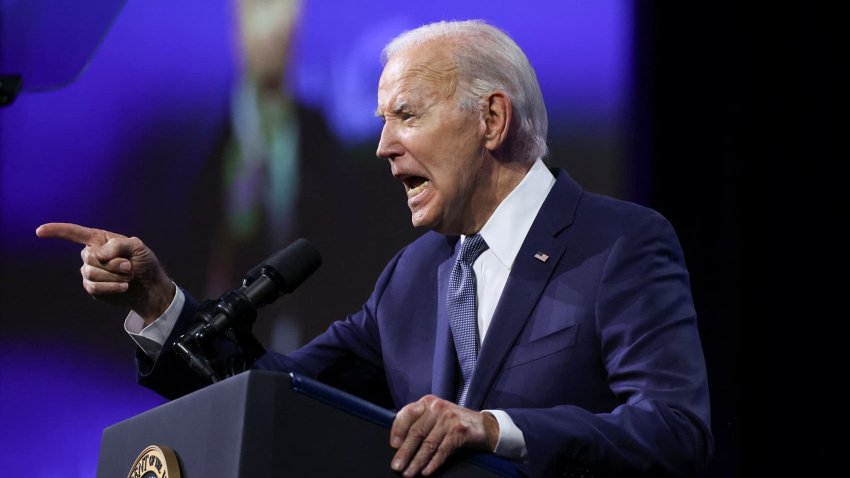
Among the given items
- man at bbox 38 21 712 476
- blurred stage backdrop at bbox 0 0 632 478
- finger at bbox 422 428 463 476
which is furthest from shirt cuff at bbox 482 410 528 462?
blurred stage backdrop at bbox 0 0 632 478

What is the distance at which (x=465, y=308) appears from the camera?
200 centimetres

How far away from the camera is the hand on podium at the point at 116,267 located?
178cm

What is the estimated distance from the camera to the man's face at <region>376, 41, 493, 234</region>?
2.12 metres

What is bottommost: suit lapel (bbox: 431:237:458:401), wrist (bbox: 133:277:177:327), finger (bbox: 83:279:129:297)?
suit lapel (bbox: 431:237:458:401)

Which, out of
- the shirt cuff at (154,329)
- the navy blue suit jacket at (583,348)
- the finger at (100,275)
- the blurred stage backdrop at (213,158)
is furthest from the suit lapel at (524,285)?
→ the blurred stage backdrop at (213,158)

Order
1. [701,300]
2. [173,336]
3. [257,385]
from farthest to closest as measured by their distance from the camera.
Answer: [701,300]
[173,336]
[257,385]

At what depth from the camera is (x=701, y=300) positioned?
2752mm

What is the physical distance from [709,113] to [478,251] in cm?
103

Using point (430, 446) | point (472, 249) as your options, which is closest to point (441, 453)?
point (430, 446)

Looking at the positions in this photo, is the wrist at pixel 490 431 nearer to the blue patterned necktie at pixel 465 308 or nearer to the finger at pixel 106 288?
the blue patterned necktie at pixel 465 308

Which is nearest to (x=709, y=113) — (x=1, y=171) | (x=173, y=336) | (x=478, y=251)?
(x=478, y=251)

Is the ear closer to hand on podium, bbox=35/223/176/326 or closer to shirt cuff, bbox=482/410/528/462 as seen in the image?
hand on podium, bbox=35/223/176/326

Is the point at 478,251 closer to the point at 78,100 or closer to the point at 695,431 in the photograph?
the point at 695,431

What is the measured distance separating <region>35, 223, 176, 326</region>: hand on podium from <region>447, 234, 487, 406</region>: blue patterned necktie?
1.72 ft
